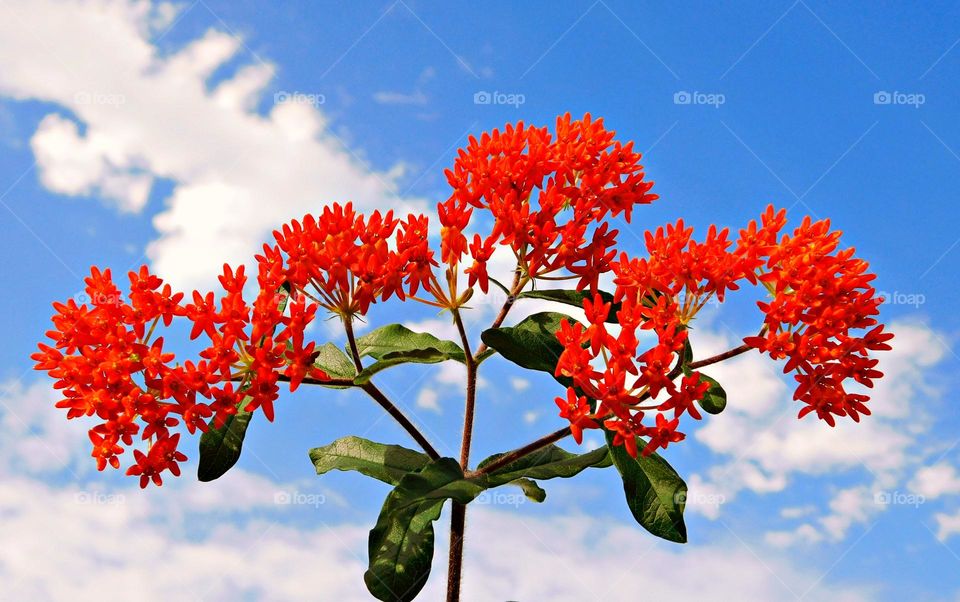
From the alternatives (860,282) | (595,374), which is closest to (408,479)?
(595,374)

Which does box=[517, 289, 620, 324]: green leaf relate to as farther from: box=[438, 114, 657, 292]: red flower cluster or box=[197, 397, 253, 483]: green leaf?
box=[197, 397, 253, 483]: green leaf

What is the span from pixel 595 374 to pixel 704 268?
674 millimetres

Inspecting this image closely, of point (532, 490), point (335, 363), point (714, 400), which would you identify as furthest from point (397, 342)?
point (714, 400)

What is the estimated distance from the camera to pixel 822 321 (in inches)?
139

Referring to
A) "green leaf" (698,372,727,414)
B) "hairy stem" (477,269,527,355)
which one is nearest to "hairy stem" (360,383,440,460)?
"hairy stem" (477,269,527,355)

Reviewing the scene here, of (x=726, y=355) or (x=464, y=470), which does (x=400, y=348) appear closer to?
(x=464, y=470)

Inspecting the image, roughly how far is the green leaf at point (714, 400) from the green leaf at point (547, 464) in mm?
468

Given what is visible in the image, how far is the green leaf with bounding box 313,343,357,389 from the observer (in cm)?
418

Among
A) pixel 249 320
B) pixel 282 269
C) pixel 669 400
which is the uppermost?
pixel 282 269

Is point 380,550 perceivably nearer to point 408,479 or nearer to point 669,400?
point 408,479

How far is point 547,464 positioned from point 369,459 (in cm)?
84

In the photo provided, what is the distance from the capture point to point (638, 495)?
3.70 metres

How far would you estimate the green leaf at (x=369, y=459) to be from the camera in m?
4.07

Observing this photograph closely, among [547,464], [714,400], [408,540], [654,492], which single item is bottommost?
[408,540]
